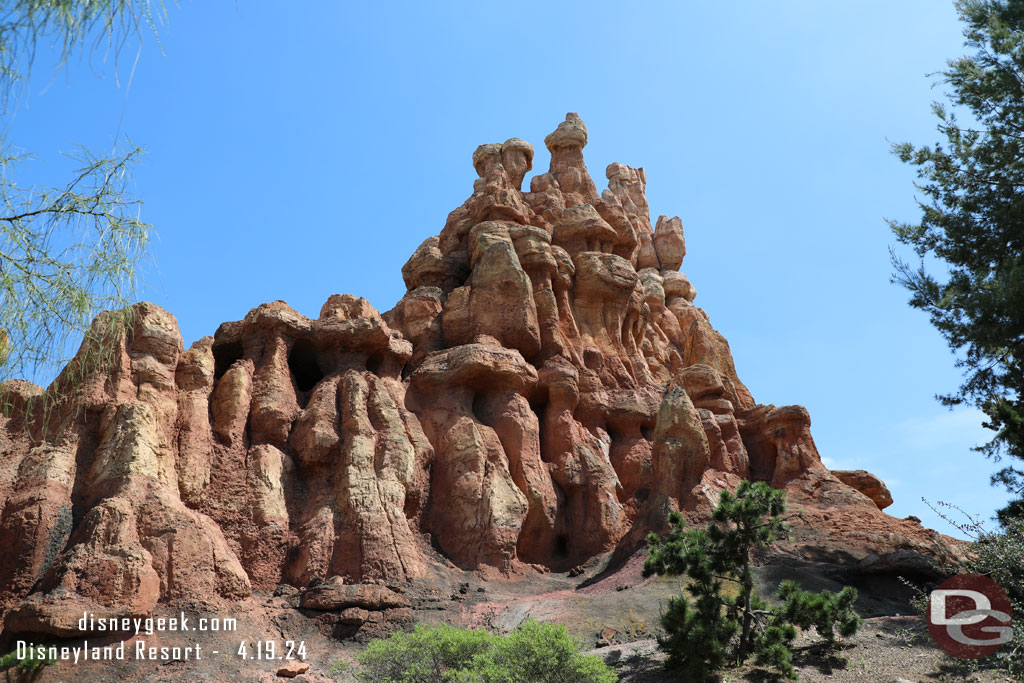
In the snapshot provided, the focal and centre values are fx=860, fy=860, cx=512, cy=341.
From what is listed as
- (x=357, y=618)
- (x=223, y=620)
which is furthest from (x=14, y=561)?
(x=357, y=618)

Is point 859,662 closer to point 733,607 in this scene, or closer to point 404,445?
point 733,607

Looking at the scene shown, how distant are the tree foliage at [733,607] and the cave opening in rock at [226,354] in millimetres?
14770

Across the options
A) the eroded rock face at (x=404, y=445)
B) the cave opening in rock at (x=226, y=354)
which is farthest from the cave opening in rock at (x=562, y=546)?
the cave opening in rock at (x=226, y=354)

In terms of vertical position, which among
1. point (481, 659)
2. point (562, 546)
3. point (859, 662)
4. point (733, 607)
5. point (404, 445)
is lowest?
point (859, 662)

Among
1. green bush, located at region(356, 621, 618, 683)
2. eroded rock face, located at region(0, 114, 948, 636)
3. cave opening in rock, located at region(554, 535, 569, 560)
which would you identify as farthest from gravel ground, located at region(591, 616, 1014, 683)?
cave opening in rock, located at region(554, 535, 569, 560)

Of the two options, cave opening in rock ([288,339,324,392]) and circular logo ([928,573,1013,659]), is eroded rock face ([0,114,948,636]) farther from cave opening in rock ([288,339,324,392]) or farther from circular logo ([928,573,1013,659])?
circular logo ([928,573,1013,659])

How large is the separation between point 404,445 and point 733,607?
421 inches

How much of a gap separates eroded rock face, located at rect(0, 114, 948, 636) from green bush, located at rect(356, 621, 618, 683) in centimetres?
314

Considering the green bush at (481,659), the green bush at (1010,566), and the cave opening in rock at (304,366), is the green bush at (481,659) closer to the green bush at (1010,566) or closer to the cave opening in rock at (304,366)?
the green bush at (1010,566)

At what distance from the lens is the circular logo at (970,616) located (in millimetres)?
14602

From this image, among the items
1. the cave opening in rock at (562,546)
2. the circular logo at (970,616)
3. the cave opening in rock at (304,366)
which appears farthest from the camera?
the cave opening in rock at (562,546)

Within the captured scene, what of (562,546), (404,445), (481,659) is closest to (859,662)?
(481,659)

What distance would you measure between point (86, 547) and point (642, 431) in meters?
20.0

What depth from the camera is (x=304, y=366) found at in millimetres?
27953
